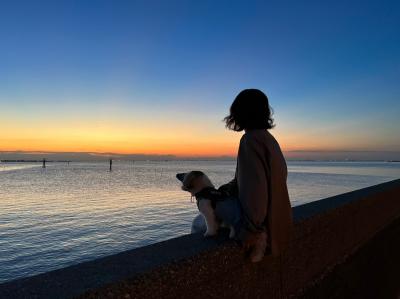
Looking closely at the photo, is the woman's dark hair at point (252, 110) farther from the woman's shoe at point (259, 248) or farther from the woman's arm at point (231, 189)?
the woman's shoe at point (259, 248)

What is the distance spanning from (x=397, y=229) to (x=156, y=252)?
7710 mm

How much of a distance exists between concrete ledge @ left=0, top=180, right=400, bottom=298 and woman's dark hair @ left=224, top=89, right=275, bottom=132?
3.41ft

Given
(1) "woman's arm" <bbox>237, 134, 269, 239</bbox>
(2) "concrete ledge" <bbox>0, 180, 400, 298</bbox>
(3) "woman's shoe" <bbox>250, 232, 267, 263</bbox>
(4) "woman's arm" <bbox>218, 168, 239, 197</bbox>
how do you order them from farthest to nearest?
(4) "woman's arm" <bbox>218, 168, 239, 197</bbox> < (3) "woman's shoe" <bbox>250, 232, 267, 263</bbox> < (1) "woman's arm" <bbox>237, 134, 269, 239</bbox> < (2) "concrete ledge" <bbox>0, 180, 400, 298</bbox>

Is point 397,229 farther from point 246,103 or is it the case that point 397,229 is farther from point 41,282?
point 41,282

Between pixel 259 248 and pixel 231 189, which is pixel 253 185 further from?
pixel 259 248

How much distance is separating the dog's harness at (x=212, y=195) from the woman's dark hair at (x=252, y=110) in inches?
25.0

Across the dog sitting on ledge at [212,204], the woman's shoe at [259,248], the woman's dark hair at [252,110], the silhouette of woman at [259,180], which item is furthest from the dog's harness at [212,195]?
the woman's dark hair at [252,110]

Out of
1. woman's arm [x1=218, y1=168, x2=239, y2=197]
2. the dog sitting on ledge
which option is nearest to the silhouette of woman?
the dog sitting on ledge

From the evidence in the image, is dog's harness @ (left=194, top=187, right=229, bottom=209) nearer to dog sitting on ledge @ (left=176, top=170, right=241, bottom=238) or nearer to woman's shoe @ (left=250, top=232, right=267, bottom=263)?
dog sitting on ledge @ (left=176, top=170, right=241, bottom=238)

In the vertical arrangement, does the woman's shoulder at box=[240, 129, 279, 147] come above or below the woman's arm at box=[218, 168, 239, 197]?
above

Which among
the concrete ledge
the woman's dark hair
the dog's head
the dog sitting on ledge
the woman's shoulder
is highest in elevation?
the woman's dark hair

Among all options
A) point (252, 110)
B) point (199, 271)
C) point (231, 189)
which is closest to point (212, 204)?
point (231, 189)

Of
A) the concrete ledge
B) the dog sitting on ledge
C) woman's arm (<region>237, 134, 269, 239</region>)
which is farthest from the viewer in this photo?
the dog sitting on ledge

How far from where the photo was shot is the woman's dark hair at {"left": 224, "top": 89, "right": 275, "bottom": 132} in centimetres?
297
